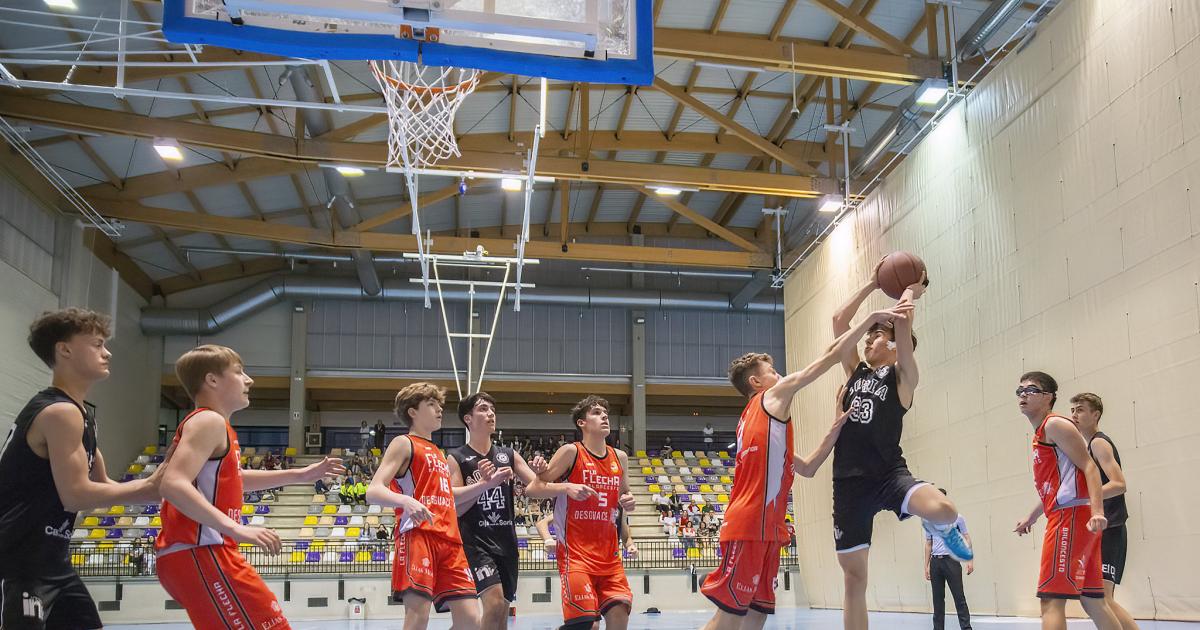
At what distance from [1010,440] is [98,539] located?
1909 centimetres

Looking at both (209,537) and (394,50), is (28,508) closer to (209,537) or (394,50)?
(209,537)

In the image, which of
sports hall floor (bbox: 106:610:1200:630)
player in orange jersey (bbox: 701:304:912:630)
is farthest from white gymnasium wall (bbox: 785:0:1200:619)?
player in orange jersey (bbox: 701:304:912:630)

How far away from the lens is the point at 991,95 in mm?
13383

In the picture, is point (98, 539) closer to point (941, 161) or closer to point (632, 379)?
point (632, 379)

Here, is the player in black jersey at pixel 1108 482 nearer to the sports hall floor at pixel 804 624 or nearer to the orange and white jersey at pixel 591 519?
the sports hall floor at pixel 804 624

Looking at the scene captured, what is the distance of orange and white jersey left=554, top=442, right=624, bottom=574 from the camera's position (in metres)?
6.37

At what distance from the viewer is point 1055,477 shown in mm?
6332

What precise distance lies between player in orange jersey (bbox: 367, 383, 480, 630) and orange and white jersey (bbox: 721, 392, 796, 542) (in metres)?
1.78

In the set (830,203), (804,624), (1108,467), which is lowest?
(804,624)

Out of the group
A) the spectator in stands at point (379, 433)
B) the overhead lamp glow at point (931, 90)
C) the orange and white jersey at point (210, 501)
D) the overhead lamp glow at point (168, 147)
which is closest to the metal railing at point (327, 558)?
the overhead lamp glow at point (168, 147)

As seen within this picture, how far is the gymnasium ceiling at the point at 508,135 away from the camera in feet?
54.2

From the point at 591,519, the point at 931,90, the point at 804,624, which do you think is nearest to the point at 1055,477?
the point at 591,519

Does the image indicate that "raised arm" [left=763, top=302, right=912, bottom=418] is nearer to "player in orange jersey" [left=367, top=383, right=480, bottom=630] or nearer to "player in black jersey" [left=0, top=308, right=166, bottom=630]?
"player in orange jersey" [left=367, top=383, right=480, bottom=630]

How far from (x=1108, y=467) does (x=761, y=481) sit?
289 centimetres
